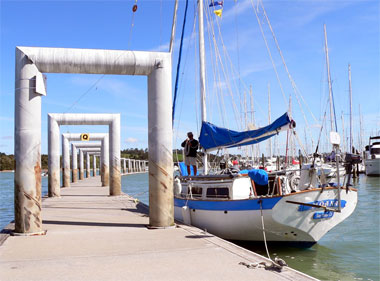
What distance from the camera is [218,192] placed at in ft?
45.7

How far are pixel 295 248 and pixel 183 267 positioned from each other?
7.05 metres

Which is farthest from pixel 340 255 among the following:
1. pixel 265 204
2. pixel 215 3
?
pixel 215 3

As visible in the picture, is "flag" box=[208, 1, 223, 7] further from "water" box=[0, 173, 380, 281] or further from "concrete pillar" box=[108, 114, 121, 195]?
"water" box=[0, 173, 380, 281]

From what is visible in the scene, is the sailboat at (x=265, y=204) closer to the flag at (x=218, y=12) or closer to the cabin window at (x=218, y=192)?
the cabin window at (x=218, y=192)

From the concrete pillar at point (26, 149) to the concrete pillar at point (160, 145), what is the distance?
10.3 ft

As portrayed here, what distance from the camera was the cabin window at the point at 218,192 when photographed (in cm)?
1360

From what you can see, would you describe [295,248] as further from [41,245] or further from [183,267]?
[41,245]

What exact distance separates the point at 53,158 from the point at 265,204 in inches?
697

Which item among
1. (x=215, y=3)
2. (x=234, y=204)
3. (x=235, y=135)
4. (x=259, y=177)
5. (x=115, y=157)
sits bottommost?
(x=234, y=204)

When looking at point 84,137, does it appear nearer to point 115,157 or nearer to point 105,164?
point 105,164

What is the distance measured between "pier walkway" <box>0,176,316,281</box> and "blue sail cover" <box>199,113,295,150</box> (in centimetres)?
464

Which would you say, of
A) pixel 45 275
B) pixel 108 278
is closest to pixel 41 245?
pixel 45 275

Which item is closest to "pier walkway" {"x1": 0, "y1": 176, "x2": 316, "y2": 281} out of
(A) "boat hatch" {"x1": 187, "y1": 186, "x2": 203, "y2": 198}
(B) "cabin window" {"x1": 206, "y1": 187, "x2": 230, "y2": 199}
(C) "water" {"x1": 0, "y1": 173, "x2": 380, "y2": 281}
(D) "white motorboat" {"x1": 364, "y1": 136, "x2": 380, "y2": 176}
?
(B) "cabin window" {"x1": 206, "y1": 187, "x2": 230, "y2": 199}

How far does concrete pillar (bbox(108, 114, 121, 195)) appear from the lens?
25.7 m
